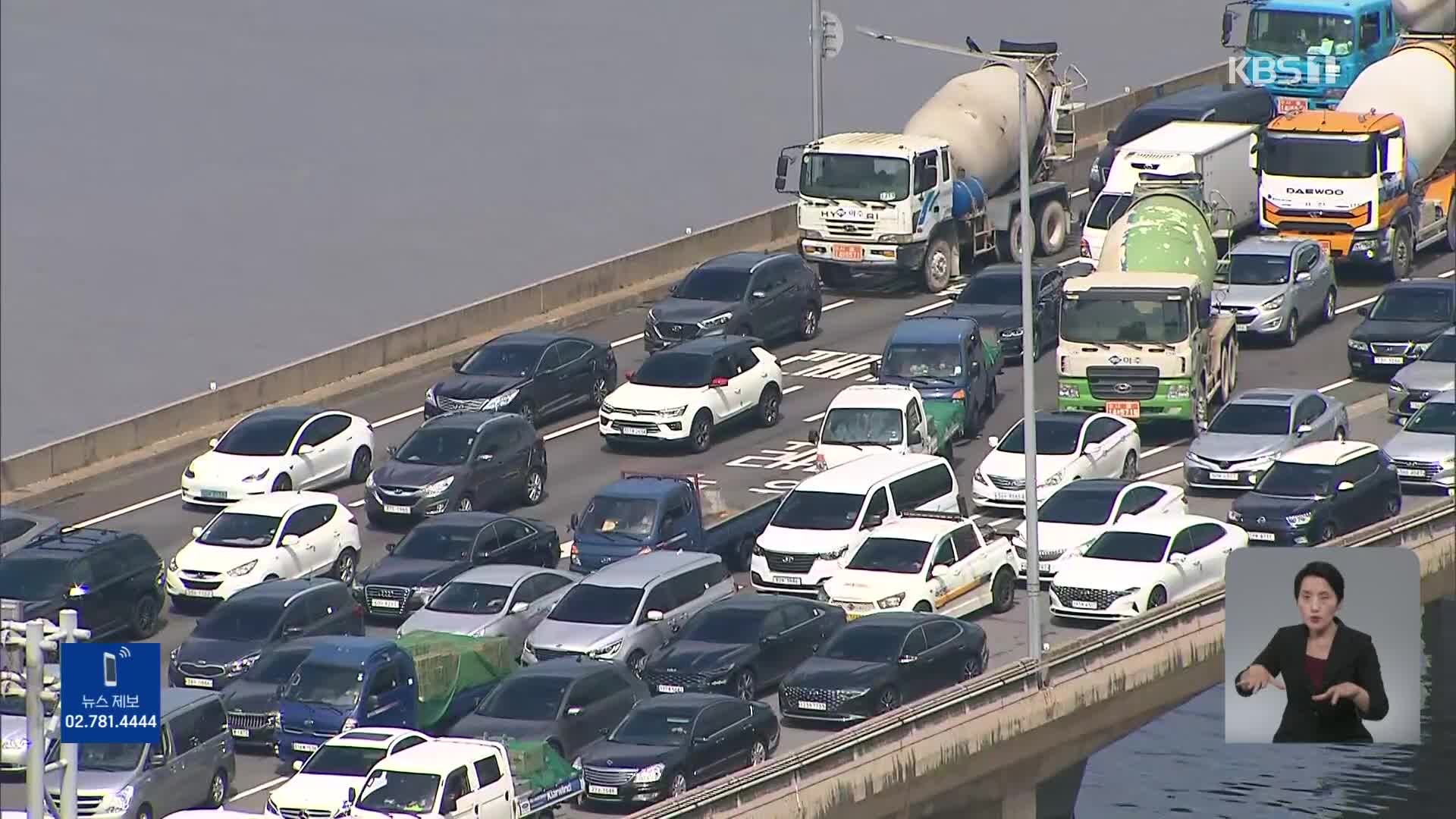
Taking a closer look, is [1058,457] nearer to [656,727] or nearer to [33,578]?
[656,727]

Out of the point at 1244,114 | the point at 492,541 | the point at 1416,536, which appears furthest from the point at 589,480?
the point at 1244,114

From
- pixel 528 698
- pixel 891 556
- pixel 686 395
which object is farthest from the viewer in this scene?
pixel 686 395

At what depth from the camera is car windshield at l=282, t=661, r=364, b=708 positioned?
1493 inches

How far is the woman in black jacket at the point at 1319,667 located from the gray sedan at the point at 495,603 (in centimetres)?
2228

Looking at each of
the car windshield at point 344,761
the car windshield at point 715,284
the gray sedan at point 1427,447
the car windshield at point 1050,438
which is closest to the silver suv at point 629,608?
the car windshield at point 344,761

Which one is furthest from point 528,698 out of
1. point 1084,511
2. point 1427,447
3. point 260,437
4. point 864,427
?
point 1427,447

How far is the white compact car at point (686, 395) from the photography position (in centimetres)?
5075

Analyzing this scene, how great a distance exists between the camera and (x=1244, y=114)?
6569cm

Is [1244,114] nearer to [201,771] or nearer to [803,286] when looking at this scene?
[803,286]

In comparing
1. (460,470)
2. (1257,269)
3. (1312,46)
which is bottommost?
(460,470)

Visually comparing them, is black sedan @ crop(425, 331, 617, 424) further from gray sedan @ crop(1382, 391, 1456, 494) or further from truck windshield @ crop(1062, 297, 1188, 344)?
gray sedan @ crop(1382, 391, 1456, 494)

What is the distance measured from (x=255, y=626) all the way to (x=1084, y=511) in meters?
12.7

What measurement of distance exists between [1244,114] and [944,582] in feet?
87.9

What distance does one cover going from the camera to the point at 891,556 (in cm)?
4244
